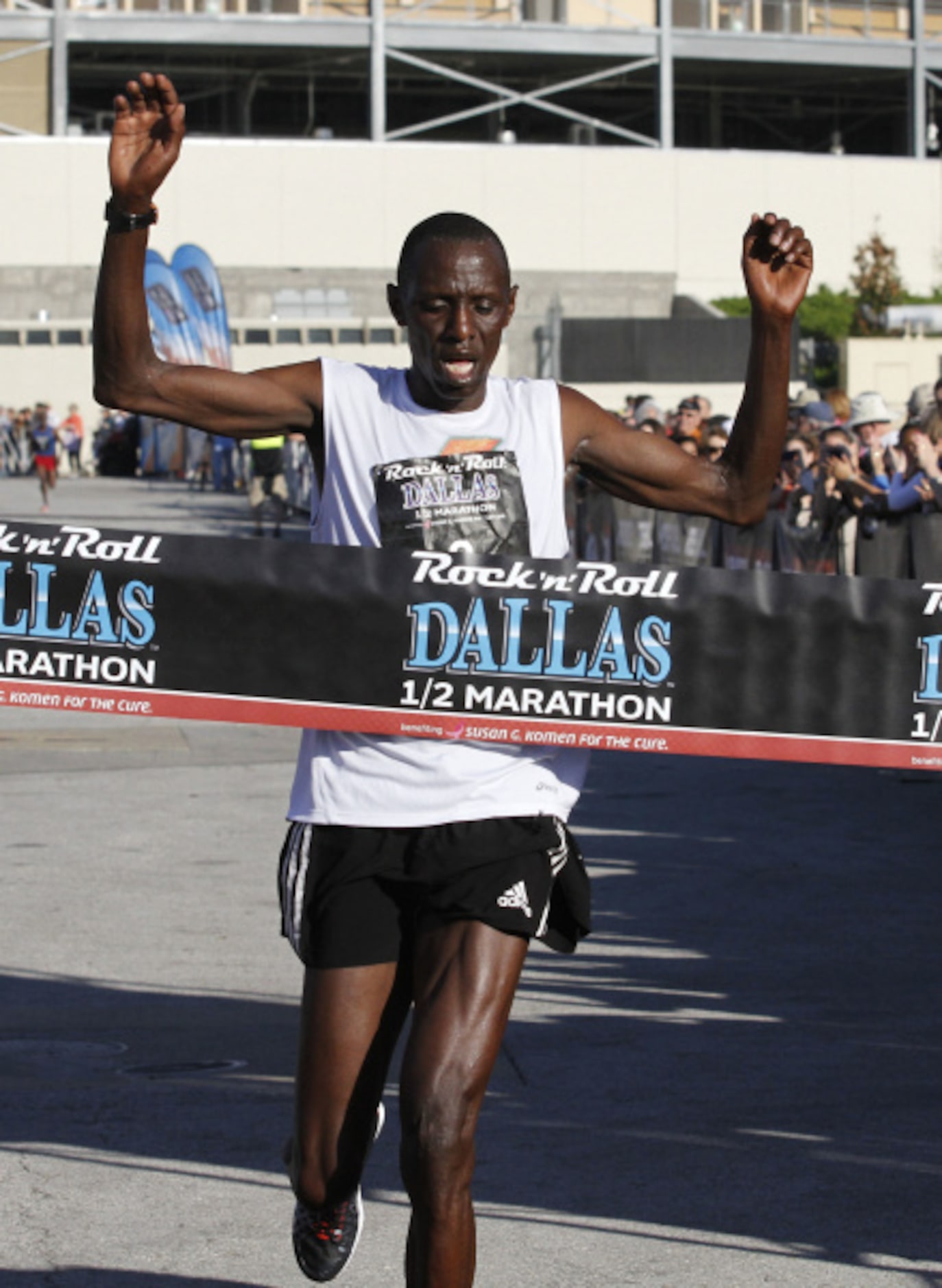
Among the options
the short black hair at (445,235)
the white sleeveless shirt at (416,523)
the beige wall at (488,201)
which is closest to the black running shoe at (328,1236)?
the white sleeveless shirt at (416,523)

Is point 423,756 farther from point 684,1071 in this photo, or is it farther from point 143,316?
point 684,1071

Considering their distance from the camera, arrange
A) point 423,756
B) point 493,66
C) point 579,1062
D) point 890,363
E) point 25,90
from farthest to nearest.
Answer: point 493,66, point 25,90, point 890,363, point 579,1062, point 423,756

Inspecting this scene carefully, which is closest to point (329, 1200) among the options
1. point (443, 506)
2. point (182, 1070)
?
point (443, 506)

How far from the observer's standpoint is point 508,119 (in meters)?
60.5

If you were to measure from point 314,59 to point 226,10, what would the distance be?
256cm

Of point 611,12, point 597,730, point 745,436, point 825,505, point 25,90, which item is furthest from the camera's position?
point 611,12

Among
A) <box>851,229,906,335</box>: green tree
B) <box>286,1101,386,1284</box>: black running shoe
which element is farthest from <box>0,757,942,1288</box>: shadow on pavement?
Result: <box>851,229,906,335</box>: green tree

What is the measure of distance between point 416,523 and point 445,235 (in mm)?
528

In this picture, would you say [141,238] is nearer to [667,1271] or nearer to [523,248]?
[667,1271]

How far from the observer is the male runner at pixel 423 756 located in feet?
12.9

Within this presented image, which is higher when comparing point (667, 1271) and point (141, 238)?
point (141, 238)

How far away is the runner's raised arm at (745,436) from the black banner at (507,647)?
288 mm

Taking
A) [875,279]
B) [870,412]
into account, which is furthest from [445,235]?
[875,279]

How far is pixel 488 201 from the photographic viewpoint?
2128 inches
